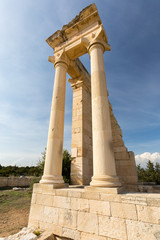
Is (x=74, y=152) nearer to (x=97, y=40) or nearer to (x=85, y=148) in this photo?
(x=85, y=148)

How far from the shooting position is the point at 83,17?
33.4ft

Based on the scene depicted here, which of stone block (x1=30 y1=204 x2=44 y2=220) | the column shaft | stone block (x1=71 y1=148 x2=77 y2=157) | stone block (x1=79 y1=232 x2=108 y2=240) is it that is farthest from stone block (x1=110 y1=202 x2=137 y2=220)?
stone block (x1=71 y1=148 x2=77 y2=157)

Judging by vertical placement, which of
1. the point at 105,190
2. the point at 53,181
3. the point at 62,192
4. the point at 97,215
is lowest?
the point at 97,215

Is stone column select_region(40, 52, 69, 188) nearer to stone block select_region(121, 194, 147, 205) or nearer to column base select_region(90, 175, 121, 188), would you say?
column base select_region(90, 175, 121, 188)

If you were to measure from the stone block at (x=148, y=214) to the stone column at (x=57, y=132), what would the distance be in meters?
4.40

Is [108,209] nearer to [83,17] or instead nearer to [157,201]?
[157,201]

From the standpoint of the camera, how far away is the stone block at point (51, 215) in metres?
6.01

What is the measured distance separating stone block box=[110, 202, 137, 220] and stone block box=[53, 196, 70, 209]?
220 cm

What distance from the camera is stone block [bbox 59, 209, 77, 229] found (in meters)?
5.51

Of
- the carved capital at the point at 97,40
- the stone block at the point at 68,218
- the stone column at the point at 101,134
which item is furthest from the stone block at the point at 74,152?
the carved capital at the point at 97,40

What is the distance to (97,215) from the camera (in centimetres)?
514

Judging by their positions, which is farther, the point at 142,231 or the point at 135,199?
the point at 135,199

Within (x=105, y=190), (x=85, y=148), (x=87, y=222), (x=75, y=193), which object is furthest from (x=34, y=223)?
(x=85, y=148)

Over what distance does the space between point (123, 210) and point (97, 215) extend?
112cm
